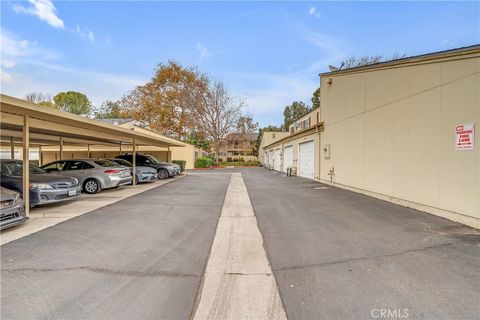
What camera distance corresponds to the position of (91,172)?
31.9ft

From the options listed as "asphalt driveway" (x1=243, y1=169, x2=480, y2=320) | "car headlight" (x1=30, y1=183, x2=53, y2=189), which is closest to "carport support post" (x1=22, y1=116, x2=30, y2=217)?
"car headlight" (x1=30, y1=183, x2=53, y2=189)

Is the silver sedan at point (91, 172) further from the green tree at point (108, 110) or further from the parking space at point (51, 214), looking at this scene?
the green tree at point (108, 110)

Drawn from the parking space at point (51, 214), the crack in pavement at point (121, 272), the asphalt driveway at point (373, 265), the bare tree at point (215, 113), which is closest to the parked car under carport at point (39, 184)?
→ the parking space at point (51, 214)

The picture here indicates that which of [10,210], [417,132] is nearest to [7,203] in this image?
[10,210]

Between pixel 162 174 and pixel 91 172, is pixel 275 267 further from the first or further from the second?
pixel 162 174

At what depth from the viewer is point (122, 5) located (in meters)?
10.4

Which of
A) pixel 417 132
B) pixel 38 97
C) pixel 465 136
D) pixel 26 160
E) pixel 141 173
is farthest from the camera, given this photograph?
pixel 38 97

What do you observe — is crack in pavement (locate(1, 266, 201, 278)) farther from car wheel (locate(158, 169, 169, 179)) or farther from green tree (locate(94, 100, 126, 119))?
green tree (locate(94, 100, 126, 119))

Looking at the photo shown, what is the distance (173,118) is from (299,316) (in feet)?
123

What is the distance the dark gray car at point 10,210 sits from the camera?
4551mm

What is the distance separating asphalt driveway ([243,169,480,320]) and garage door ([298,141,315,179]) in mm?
8979

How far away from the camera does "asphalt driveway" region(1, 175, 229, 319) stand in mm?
2424

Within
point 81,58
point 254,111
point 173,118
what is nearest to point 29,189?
point 81,58

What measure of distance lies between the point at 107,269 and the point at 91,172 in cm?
772
